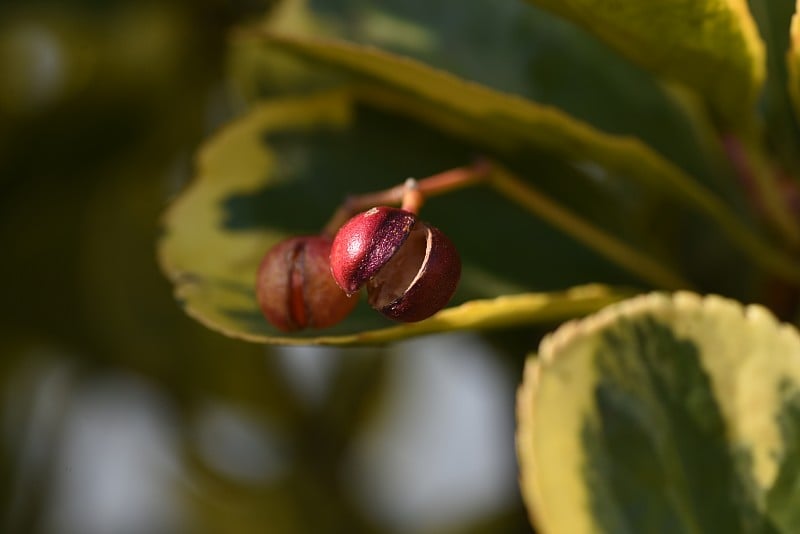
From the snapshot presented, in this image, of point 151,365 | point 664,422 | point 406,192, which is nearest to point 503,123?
point 406,192

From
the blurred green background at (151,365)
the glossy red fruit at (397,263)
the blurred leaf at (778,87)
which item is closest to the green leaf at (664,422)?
the glossy red fruit at (397,263)

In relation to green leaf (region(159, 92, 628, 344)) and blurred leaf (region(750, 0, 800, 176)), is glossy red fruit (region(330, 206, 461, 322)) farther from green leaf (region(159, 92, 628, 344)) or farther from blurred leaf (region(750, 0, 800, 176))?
blurred leaf (region(750, 0, 800, 176))

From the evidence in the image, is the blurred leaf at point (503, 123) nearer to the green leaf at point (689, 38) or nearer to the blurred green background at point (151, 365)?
the green leaf at point (689, 38)

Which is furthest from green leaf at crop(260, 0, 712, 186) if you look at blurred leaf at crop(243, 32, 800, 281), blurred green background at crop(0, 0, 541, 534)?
blurred green background at crop(0, 0, 541, 534)

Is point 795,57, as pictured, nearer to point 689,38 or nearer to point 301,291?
point 689,38

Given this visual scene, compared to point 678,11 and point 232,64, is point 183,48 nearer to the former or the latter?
point 232,64

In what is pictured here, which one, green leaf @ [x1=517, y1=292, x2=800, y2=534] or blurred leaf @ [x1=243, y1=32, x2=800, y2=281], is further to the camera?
blurred leaf @ [x1=243, y1=32, x2=800, y2=281]

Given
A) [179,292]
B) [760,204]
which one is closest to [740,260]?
[760,204]
